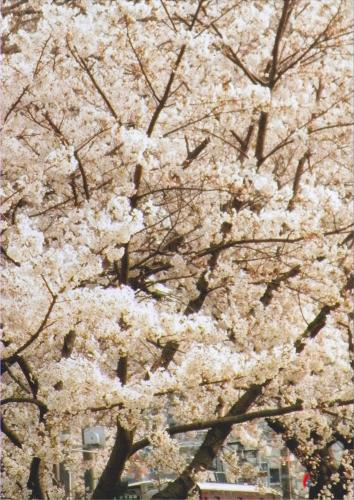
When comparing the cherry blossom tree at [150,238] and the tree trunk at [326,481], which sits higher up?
the cherry blossom tree at [150,238]

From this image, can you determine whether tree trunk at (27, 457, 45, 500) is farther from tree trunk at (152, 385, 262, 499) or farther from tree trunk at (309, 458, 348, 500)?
tree trunk at (309, 458, 348, 500)

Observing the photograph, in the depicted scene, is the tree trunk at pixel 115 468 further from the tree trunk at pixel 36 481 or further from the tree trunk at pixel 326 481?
the tree trunk at pixel 326 481

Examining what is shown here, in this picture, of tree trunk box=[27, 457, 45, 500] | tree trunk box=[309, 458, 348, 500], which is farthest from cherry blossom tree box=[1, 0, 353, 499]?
tree trunk box=[309, 458, 348, 500]

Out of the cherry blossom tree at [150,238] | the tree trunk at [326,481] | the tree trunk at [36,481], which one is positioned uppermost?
the cherry blossom tree at [150,238]

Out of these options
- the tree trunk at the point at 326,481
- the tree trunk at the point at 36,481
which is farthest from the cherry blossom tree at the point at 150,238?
the tree trunk at the point at 326,481

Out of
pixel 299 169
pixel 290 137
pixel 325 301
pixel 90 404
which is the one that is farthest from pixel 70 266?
pixel 299 169

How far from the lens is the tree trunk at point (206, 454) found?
7.02 metres

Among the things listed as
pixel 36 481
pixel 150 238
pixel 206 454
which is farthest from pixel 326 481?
pixel 36 481

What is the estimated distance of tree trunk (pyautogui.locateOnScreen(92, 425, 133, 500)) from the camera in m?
6.52

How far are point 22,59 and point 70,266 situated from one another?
8.47 ft

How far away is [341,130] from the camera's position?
A: 9383mm

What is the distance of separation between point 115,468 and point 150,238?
2225mm

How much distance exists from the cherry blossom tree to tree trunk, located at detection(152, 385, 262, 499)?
2cm

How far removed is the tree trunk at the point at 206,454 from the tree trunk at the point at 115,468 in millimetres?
503
